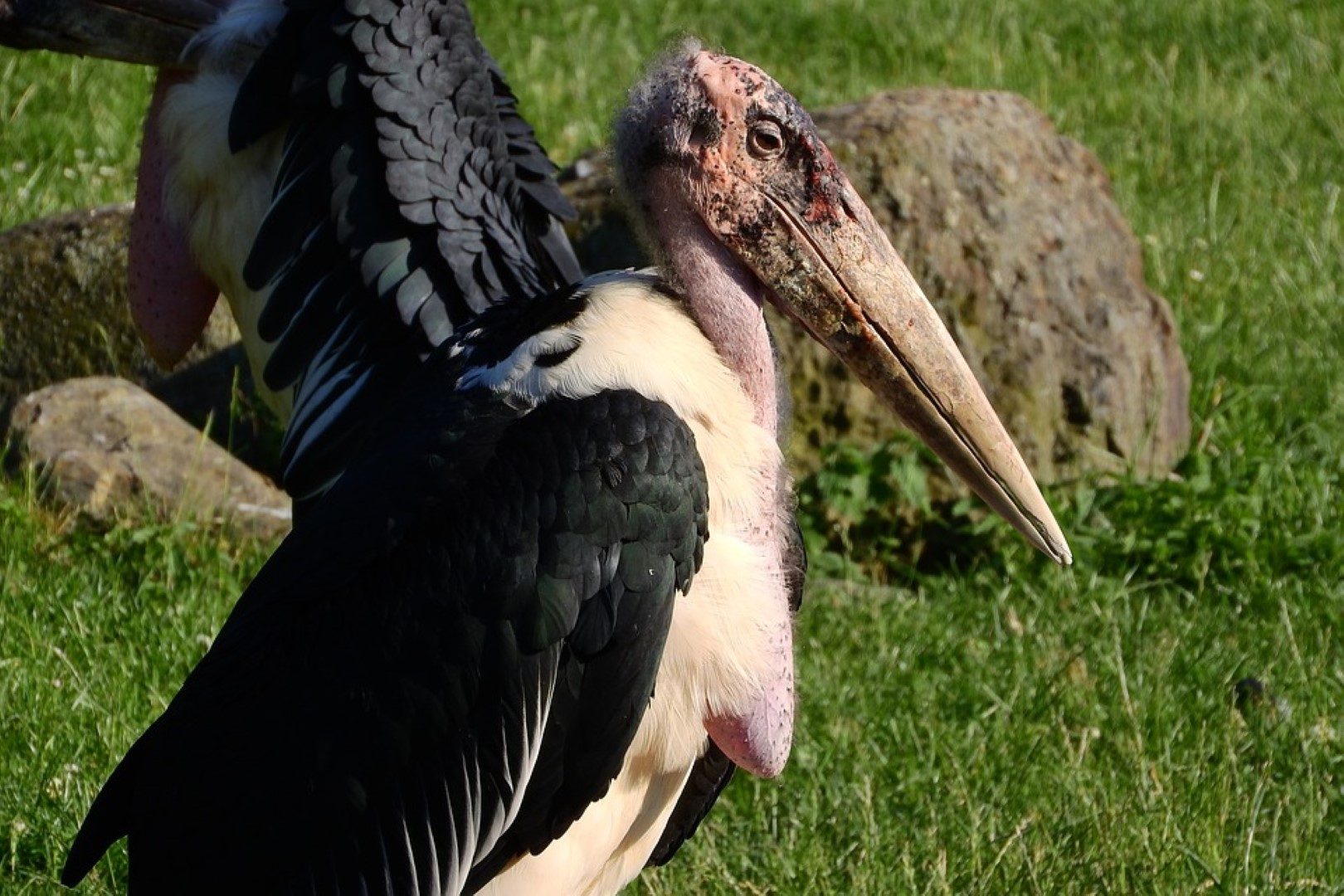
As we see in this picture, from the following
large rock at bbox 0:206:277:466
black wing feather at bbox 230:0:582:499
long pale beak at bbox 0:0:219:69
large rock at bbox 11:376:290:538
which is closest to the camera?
black wing feather at bbox 230:0:582:499

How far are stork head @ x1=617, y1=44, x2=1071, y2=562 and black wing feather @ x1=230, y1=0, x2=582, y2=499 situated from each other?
3.09 feet

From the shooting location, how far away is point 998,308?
4.89 m

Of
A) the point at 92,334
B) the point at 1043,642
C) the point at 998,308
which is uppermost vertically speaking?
the point at 92,334

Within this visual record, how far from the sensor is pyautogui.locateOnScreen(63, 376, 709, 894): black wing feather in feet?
7.98

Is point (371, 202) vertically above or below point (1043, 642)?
above

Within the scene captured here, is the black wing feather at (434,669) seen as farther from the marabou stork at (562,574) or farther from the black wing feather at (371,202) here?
the black wing feather at (371,202)

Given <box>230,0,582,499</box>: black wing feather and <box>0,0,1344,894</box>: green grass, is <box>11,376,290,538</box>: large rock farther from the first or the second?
<box>230,0,582,499</box>: black wing feather

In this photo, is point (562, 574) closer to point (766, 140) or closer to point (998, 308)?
point (766, 140)

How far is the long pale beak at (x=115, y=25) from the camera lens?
4.09 m

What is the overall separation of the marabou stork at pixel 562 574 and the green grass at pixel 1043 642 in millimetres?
707

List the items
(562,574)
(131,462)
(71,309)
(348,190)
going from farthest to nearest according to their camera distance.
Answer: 1. (71,309)
2. (131,462)
3. (348,190)
4. (562,574)

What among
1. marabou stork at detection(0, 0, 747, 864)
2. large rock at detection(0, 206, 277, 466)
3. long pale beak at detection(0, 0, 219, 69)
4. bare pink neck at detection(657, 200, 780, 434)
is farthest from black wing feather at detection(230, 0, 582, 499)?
large rock at detection(0, 206, 277, 466)

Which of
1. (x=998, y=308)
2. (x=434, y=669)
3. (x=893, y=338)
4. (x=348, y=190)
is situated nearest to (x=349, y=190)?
(x=348, y=190)

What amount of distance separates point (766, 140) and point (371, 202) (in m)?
1.17
